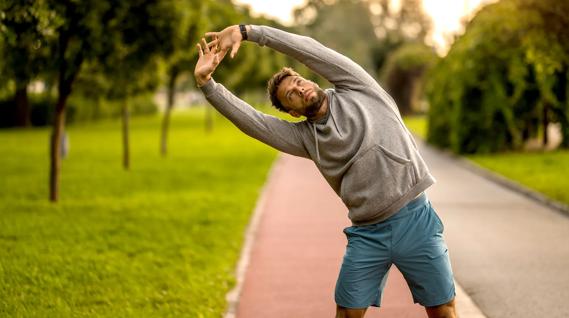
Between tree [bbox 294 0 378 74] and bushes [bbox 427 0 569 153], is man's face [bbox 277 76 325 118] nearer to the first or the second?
bushes [bbox 427 0 569 153]

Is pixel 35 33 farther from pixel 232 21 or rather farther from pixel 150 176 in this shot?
pixel 232 21

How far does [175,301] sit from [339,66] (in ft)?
9.69

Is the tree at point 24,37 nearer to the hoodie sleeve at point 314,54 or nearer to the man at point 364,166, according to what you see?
the hoodie sleeve at point 314,54

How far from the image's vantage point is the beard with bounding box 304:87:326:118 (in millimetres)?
3676

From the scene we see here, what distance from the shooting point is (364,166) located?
12.0ft

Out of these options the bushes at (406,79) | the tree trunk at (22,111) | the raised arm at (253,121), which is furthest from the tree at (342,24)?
the raised arm at (253,121)

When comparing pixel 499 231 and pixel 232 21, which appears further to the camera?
pixel 232 21

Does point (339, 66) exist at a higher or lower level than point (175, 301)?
higher

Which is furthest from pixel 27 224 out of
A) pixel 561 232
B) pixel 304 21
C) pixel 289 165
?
pixel 304 21

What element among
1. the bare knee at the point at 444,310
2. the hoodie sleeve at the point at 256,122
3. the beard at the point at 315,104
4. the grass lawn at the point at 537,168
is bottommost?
the grass lawn at the point at 537,168

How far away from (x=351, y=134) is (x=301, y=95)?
301mm

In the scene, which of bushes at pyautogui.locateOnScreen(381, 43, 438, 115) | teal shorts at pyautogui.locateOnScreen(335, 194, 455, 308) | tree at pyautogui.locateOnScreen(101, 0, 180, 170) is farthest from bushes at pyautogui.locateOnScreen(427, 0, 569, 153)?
bushes at pyautogui.locateOnScreen(381, 43, 438, 115)

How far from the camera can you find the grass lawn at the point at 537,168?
1316 cm

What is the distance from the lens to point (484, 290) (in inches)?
257
